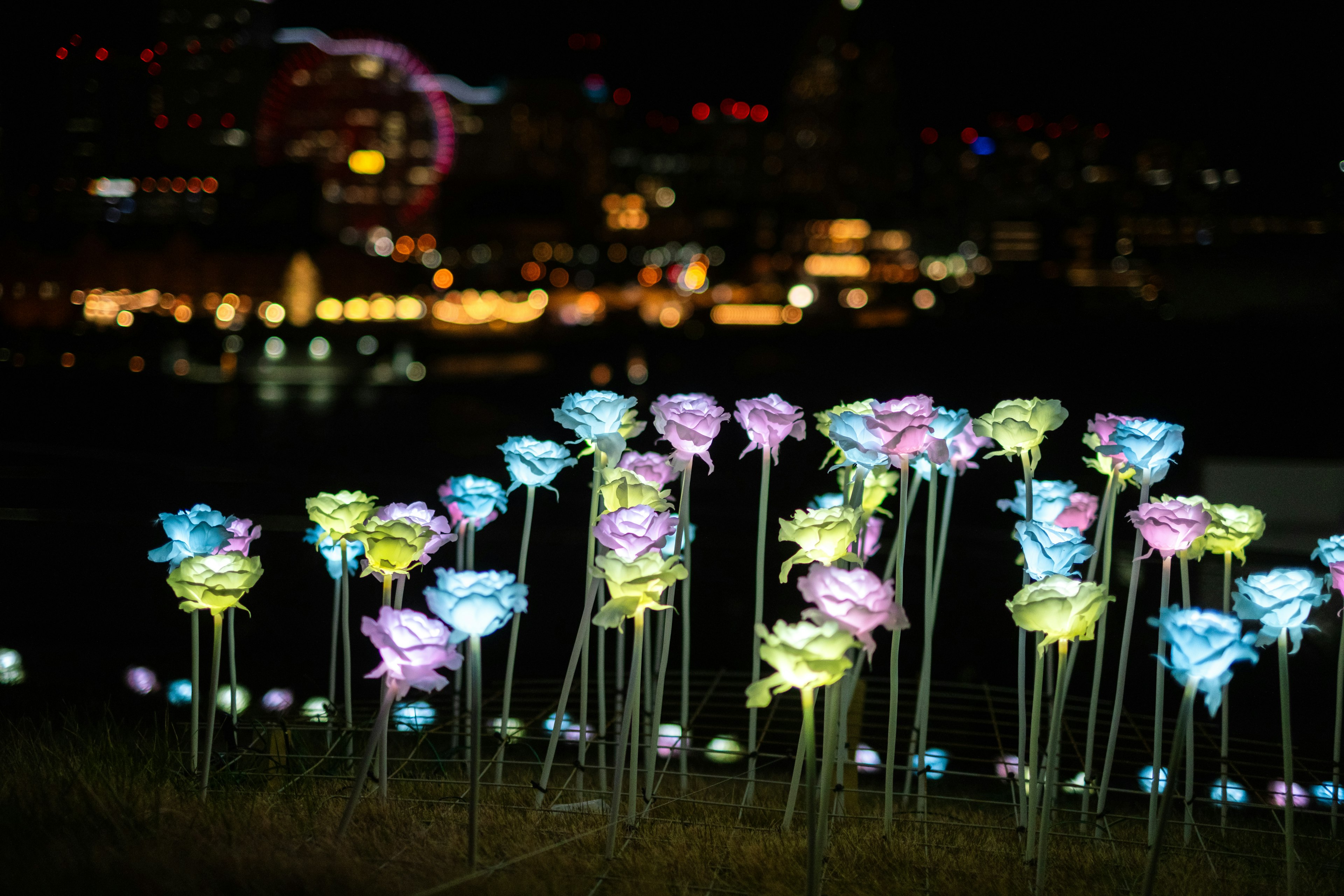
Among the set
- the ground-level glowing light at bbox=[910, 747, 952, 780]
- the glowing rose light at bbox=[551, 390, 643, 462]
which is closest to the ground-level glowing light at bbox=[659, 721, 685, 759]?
the ground-level glowing light at bbox=[910, 747, 952, 780]

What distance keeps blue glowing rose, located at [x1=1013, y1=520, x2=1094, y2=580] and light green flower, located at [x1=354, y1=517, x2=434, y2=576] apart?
1.01 meters

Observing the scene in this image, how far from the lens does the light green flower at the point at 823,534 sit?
161 centimetres

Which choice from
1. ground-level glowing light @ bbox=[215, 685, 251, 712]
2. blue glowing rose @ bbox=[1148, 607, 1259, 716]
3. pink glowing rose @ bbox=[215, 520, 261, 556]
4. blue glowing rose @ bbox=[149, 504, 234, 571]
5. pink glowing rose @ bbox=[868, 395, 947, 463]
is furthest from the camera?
ground-level glowing light @ bbox=[215, 685, 251, 712]

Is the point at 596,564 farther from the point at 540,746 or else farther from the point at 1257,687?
the point at 1257,687

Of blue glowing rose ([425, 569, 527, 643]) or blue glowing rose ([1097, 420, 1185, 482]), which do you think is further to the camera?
blue glowing rose ([1097, 420, 1185, 482])

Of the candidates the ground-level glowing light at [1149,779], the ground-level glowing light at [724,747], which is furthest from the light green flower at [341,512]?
the ground-level glowing light at [1149,779]

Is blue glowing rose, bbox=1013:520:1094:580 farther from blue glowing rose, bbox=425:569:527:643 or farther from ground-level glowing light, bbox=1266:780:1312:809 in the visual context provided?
ground-level glowing light, bbox=1266:780:1312:809

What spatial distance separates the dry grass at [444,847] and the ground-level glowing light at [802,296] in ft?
122

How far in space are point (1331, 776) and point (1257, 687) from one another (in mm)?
1257

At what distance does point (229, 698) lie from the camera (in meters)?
2.64

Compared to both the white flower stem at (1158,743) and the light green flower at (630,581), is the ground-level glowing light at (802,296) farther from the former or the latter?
the light green flower at (630,581)

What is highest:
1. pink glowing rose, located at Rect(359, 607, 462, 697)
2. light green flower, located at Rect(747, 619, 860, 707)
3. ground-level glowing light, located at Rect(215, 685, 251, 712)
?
light green flower, located at Rect(747, 619, 860, 707)

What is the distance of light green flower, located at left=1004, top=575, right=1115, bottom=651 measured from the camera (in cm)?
146

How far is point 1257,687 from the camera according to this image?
129 inches
